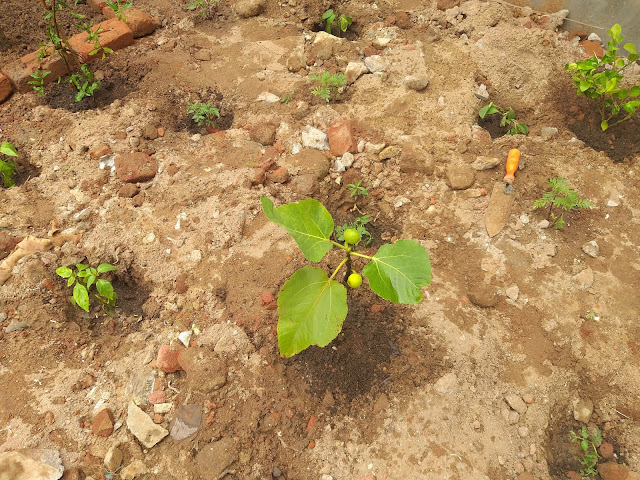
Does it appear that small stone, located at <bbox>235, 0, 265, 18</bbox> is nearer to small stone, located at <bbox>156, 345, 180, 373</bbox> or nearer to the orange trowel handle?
the orange trowel handle

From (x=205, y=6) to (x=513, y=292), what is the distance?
3835 mm

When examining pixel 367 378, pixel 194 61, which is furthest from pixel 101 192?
pixel 367 378

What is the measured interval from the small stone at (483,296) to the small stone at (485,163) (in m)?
0.89

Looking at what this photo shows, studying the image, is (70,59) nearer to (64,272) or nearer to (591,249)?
(64,272)

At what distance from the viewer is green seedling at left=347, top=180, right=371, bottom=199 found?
9.53 feet

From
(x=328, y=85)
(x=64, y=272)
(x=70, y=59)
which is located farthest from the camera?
(x=70, y=59)

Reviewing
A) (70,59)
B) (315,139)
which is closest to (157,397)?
(315,139)

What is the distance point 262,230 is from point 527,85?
248cm

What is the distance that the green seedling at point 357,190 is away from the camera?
114 inches

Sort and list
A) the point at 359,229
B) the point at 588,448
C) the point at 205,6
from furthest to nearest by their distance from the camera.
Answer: the point at 205,6
the point at 359,229
the point at 588,448

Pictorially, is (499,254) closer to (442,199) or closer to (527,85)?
(442,199)

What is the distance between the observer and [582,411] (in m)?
2.17

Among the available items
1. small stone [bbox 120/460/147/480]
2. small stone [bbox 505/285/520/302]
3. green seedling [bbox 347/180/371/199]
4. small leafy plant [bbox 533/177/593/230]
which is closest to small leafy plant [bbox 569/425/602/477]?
small stone [bbox 505/285/520/302]

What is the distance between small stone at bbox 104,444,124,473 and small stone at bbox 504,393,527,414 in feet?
6.33
